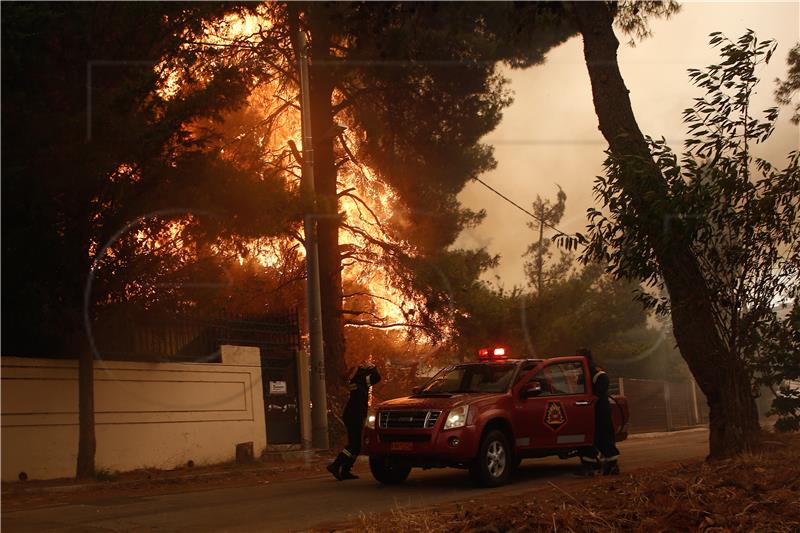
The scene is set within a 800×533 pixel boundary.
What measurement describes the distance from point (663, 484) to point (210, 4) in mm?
14410

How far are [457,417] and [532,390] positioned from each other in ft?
4.69

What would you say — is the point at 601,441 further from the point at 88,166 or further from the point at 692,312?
the point at 88,166

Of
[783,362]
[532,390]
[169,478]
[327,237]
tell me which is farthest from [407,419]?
[327,237]

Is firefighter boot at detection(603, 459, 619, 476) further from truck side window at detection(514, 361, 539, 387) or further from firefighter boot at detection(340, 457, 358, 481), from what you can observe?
firefighter boot at detection(340, 457, 358, 481)

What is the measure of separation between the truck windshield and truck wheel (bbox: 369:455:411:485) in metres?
1.16

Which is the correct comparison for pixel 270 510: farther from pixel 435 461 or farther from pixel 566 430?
pixel 566 430

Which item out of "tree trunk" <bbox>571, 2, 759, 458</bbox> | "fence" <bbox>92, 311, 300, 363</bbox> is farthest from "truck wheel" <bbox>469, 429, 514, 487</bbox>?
"fence" <bbox>92, 311, 300, 363</bbox>

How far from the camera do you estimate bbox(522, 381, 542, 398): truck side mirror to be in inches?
494

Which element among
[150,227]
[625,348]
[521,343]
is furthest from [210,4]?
[625,348]

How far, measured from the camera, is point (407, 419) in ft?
39.5

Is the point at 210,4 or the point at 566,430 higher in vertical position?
the point at 210,4

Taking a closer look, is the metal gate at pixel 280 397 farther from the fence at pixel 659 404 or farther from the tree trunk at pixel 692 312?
the fence at pixel 659 404

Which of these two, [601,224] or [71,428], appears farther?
[71,428]

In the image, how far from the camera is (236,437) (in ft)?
61.0
